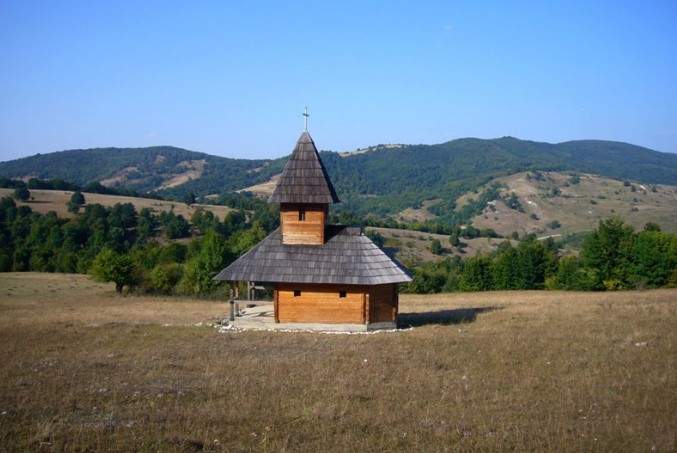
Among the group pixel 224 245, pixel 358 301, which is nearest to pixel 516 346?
pixel 358 301

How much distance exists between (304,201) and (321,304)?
428 centimetres

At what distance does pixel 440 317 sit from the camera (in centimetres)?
2977

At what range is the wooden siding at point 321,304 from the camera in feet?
81.0

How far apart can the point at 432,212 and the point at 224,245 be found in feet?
404

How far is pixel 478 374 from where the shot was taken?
16.3 meters

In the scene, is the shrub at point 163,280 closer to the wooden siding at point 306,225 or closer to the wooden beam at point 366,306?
the wooden siding at point 306,225

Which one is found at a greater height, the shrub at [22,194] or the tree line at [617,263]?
the shrub at [22,194]

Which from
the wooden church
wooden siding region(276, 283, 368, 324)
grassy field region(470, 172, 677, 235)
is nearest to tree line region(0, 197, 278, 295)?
the wooden church

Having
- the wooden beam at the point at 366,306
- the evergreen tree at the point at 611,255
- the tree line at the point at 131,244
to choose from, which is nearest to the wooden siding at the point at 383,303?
the wooden beam at the point at 366,306

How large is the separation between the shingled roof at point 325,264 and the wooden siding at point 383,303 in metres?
0.82

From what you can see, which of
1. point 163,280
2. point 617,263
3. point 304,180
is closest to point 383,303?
point 304,180

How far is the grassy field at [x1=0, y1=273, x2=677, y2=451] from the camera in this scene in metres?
11.0

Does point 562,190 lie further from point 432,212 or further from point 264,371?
point 264,371

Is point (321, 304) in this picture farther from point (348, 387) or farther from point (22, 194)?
point (22, 194)
